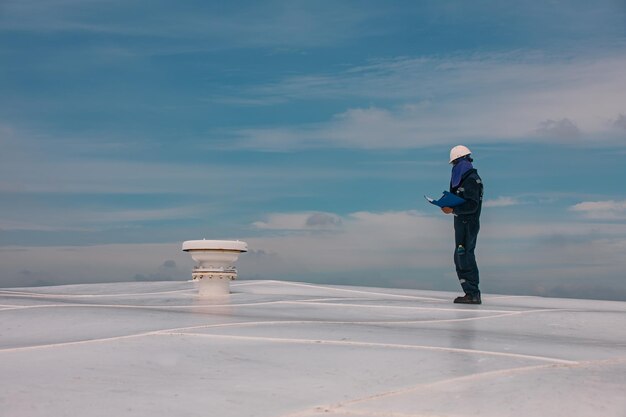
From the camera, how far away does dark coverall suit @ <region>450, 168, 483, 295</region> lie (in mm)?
10883

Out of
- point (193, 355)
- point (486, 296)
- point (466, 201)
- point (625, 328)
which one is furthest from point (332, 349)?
point (486, 296)

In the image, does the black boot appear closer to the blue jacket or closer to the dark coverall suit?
the dark coverall suit

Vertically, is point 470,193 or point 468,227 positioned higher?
point 470,193

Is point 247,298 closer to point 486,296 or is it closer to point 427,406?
point 486,296

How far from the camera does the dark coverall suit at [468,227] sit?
35.7 ft

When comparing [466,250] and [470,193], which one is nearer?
[470,193]

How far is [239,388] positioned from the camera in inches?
190

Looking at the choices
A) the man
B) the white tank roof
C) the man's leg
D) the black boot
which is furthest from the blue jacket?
the white tank roof

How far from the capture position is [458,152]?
11055 millimetres

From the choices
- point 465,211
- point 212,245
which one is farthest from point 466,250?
point 212,245

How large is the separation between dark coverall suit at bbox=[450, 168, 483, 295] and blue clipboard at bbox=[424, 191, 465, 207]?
13 cm

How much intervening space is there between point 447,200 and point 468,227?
0.59 m

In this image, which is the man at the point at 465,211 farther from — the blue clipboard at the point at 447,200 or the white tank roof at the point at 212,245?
the white tank roof at the point at 212,245

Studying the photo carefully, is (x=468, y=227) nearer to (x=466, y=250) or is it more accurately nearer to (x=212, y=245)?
(x=466, y=250)
